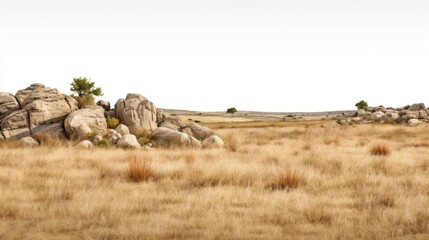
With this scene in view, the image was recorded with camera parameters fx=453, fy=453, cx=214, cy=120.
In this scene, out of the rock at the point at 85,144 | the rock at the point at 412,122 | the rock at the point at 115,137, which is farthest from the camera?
the rock at the point at 412,122

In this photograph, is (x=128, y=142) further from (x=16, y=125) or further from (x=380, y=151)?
(x=380, y=151)

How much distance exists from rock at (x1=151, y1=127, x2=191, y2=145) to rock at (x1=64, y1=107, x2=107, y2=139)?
2731 millimetres

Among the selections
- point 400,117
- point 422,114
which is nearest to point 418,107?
point 422,114

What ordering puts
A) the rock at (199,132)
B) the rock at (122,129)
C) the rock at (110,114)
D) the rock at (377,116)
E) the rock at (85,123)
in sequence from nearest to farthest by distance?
the rock at (85,123), the rock at (122,129), the rock at (199,132), the rock at (110,114), the rock at (377,116)

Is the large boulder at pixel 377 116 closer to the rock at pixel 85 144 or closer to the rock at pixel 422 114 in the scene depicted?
the rock at pixel 422 114

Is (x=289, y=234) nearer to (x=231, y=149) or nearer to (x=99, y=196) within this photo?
(x=99, y=196)

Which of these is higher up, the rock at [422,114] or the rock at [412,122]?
the rock at [422,114]

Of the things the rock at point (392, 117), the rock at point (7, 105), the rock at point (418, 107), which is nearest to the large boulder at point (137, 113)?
the rock at point (7, 105)

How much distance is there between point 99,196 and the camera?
8812 millimetres

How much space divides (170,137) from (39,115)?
23.7 feet

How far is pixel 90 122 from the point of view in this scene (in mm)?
23844

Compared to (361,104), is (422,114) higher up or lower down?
lower down

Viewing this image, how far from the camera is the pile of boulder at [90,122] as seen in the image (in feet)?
74.0

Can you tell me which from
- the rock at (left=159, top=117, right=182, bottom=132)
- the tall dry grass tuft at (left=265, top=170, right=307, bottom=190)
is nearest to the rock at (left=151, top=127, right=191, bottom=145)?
the rock at (left=159, top=117, right=182, bottom=132)
